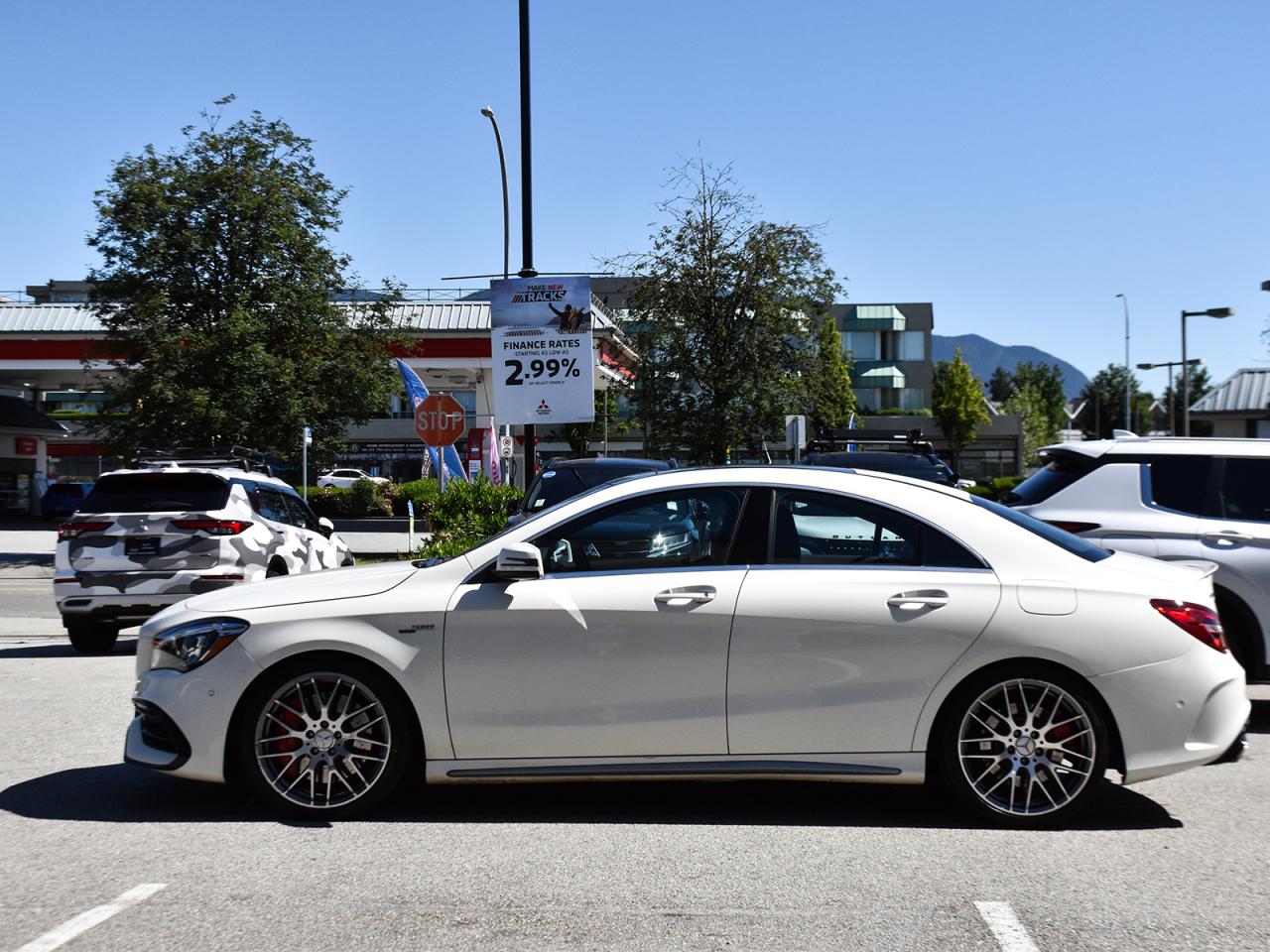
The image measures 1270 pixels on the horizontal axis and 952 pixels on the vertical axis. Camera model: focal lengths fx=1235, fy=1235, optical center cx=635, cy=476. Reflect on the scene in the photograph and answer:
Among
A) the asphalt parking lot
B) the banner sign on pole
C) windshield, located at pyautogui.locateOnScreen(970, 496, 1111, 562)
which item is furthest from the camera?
the banner sign on pole

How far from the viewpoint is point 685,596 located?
5.43 m

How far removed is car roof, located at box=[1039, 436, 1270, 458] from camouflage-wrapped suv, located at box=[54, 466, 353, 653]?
7261mm

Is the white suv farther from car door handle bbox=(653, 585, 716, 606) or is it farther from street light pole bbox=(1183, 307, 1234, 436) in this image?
street light pole bbox=(1183, 307, 1234, 436)

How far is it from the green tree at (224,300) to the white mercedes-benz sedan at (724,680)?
20.8 m

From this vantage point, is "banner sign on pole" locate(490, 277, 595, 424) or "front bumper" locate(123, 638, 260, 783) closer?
"front bumper" locate(123, 638, 260, 783)

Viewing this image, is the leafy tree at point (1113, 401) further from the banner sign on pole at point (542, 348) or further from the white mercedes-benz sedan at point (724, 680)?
the white mercedes-benz sedan at point (724, 680)

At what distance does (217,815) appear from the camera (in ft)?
18.7

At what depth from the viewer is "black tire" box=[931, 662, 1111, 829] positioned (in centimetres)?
534

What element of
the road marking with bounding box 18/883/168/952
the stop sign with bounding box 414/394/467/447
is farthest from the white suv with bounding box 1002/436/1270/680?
the stop sign with bounding box 414/394/467/447

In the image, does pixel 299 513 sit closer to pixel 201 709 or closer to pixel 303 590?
pixel 303 590

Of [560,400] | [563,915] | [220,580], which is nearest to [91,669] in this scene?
[220,580]

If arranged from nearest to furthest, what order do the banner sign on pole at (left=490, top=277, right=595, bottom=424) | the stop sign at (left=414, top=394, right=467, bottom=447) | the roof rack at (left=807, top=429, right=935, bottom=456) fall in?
1. the banner sign on pole at (left=490, top=277, right=595, bottom=424)
2. the roof rack at (left=807, top=429, right=935, bottom=456)
3. the stop sign at (left=414, top=394, right=467, bottom=447)

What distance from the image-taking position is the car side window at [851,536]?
5.57 meters

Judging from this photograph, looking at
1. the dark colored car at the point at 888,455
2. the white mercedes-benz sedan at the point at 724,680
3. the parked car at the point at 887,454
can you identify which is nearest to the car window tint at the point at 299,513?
the dark colored car at the point at 888,455
